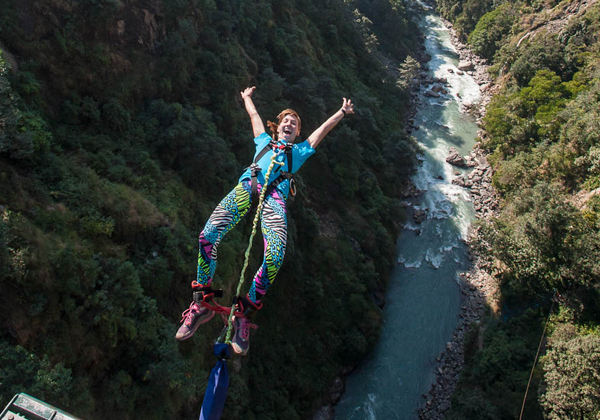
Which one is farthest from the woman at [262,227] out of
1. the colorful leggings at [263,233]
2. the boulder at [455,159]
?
the boulder at [455,159]

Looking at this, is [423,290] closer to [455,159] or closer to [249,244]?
[455,159]

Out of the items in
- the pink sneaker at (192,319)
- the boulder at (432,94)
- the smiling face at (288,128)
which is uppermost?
the smiling face at (288,128)

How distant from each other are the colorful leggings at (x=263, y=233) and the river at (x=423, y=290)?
44.0ft

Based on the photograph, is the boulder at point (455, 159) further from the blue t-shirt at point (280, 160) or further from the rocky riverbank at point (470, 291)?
the blue t-shirt at point (280, 160)

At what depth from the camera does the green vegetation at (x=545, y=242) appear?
41.7ft

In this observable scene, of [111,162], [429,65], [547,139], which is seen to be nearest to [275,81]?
[111,162]

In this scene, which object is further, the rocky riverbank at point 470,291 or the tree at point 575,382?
the rocky riverbank at point 470,291

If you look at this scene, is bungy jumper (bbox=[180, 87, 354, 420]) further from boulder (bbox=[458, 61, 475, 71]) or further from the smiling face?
boulder (bbox=[458, 61, 475, 71])

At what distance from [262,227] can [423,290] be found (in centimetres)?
1756

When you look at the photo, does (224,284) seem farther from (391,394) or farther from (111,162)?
(391,394)

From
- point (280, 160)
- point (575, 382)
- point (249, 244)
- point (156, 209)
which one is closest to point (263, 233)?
point (249, 244)

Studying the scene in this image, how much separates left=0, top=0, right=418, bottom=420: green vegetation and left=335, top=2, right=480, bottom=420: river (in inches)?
43.4

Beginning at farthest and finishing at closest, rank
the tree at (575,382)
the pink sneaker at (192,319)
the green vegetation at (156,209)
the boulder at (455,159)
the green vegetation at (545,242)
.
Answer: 1. the boulder at (455,159)
2. the green vegetation at (545,242)
3. the tree at (575,382)
4. the green vegetation at (156,209)
5. the pink sneaker at (192,319)

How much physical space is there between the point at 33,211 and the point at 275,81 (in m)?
13.7
